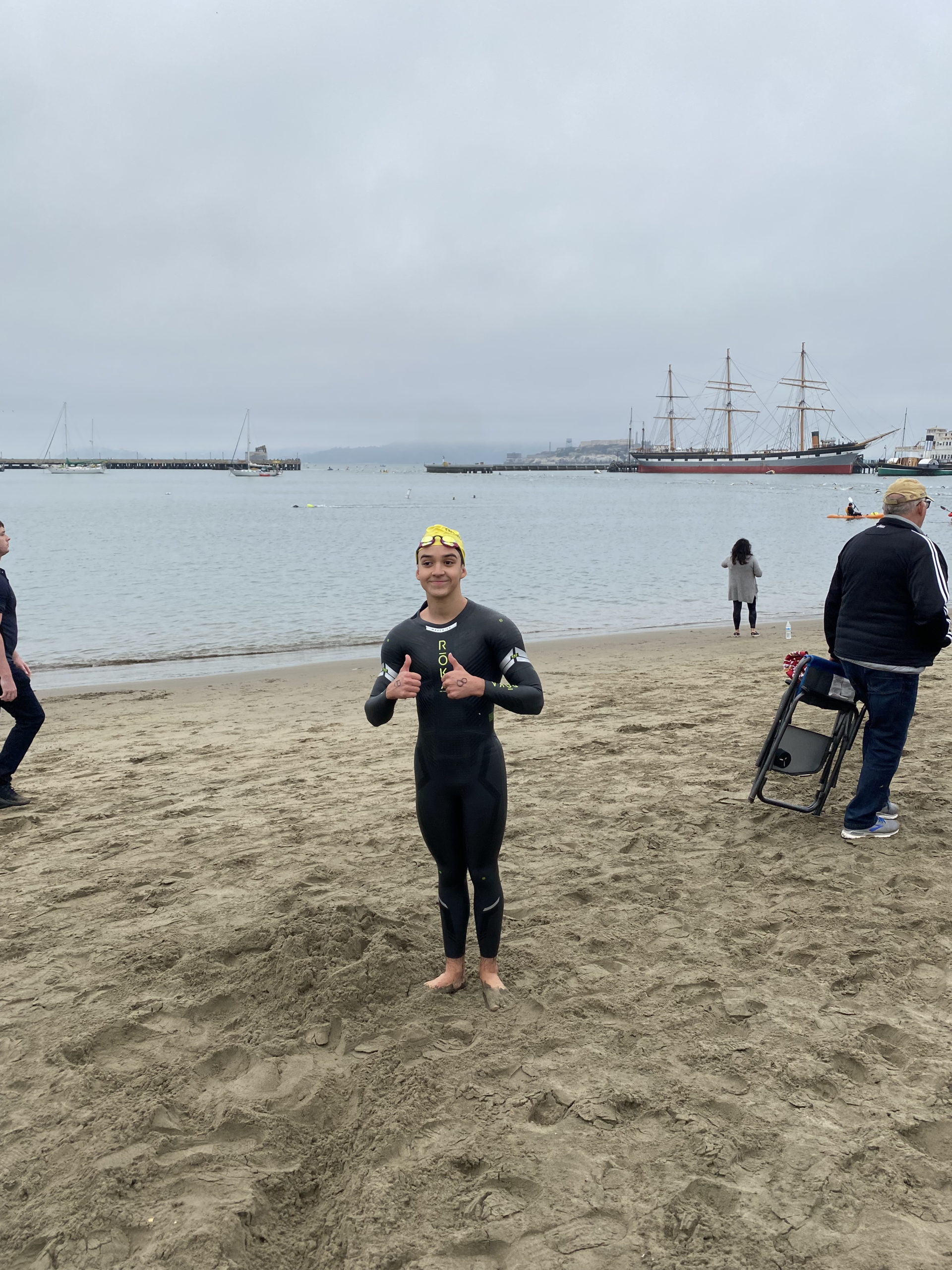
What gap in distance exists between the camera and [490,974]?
12.8ft

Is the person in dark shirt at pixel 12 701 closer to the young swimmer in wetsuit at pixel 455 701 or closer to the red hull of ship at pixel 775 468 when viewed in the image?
the young swimmer in wetsuit at pixel 455 701

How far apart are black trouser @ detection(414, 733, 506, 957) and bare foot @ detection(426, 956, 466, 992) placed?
0.71 feet

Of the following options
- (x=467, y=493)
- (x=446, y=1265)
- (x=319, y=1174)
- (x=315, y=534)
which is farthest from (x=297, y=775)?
(x=467, y=493)

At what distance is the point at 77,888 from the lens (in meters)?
4.98

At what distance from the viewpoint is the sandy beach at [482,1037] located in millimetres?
2631

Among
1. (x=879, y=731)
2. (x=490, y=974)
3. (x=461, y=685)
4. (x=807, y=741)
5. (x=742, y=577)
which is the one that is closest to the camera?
(x=461, y=685)

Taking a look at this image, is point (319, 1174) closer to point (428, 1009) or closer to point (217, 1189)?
point (217, 1189)

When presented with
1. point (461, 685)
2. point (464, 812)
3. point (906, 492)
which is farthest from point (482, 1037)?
point (906, 492)

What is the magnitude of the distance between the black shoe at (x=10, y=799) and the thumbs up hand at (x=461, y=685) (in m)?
4.71

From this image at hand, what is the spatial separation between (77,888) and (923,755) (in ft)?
21.5

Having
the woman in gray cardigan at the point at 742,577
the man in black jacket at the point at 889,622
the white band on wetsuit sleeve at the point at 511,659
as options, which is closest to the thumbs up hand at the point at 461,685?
the white band on wetsuit sleeve at the point at 511,659

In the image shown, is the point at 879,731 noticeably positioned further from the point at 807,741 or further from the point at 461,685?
the point at 461,685

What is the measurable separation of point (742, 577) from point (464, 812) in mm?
11152

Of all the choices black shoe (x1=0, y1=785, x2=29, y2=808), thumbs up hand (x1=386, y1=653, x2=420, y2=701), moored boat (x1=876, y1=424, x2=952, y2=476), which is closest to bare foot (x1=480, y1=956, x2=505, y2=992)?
thumbs up hand (x1=386, y1=653, x2=420, y2=701)
